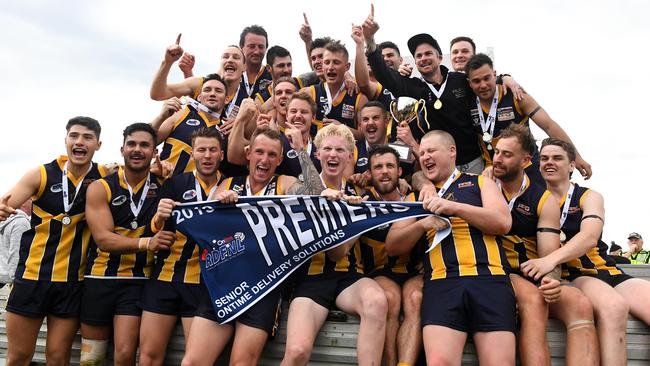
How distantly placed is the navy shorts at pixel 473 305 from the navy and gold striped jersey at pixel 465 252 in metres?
0.08

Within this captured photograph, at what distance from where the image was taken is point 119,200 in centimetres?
521

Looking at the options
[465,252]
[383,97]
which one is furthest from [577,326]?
[383,97]

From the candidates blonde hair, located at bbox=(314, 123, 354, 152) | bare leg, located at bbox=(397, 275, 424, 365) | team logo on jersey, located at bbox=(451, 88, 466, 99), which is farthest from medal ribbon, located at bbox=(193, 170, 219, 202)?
team logo on jersey, located at bbox=(451, 88, 466, 99)

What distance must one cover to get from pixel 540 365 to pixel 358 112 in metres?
3.83

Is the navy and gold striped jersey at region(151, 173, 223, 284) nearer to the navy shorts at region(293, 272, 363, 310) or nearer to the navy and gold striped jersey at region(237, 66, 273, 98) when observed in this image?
the navy shorts at region(293, 272, 363, 310)

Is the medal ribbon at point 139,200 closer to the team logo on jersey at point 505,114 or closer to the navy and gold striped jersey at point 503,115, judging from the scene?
the navy and gold striped jersey at point 503,115

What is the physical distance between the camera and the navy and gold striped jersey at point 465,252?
4.36 metres

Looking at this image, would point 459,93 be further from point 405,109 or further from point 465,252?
point 465,252

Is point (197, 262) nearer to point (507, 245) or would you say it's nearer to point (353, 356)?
point (353, 356)

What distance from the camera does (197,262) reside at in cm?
501

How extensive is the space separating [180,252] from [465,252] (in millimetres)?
2600

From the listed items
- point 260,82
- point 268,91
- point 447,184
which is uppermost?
point 260,82

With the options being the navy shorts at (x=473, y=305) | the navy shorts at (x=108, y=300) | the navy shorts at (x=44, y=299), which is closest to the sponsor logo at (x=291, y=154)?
the navy shorts at (x=108, y=300)

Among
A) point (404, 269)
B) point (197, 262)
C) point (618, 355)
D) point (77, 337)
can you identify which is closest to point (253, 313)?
point (197, 262)
